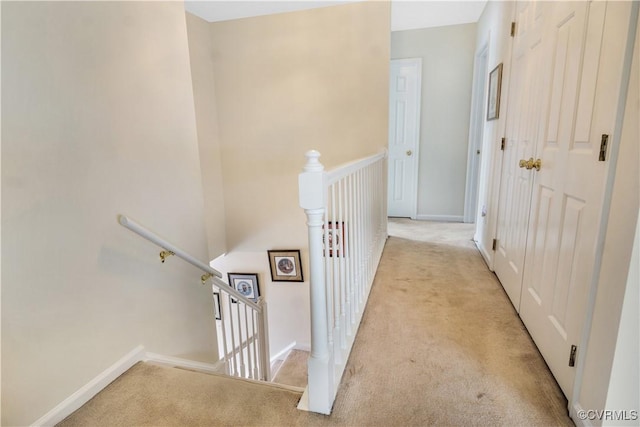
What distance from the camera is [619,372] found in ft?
3.24

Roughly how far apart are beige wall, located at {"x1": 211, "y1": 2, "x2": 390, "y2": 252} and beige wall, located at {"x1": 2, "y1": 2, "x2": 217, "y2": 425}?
1532mm

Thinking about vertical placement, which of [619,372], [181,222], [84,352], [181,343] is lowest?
[181,343]

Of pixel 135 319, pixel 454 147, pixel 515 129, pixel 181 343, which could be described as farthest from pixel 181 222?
pixel 454 147

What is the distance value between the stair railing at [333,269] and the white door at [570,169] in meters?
0.88

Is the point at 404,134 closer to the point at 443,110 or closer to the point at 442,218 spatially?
the point at 443,110

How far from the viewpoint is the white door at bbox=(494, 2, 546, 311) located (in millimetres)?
1770

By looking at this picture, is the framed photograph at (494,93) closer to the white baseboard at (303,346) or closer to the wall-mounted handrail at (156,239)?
Result: the wall-mounted handrail at (156,239)

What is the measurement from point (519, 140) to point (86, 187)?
2.30 metres

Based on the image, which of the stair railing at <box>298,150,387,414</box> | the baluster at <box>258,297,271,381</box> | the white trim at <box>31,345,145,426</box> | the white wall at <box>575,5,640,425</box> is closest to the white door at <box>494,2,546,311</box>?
the white wall at <box>575,5,640,425</box>

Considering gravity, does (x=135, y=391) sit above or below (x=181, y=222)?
below

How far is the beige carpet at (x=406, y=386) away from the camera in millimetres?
1255

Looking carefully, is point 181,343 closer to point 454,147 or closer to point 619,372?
point 619,372

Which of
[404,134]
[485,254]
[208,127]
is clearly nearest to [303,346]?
[485,254]

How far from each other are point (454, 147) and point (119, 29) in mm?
3670
